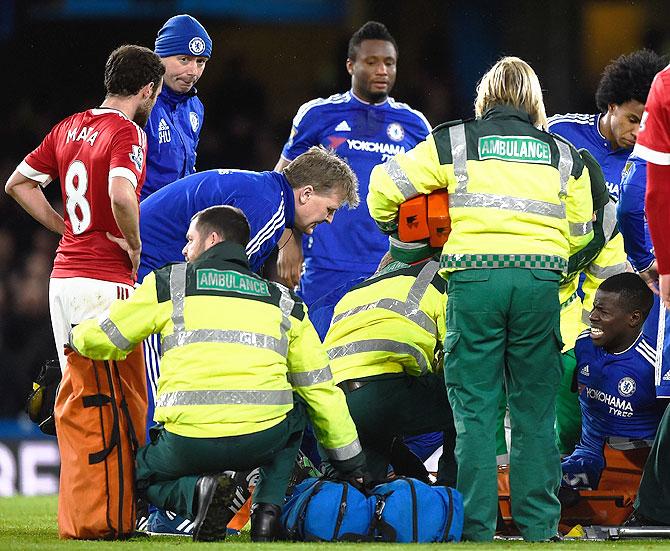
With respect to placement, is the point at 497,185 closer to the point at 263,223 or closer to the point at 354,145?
the point at 263,223

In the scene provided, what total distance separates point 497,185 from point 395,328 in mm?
871

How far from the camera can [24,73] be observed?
1390 cm

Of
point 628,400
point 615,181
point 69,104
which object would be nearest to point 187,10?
point 69,104

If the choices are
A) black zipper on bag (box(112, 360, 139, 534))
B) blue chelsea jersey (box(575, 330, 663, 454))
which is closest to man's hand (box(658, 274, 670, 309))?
blue chelsea jersey (box(575, 330, 663, 454))

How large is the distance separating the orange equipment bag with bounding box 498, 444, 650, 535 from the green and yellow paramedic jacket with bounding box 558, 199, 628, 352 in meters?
0.60

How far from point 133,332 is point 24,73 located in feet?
Result: 32.5

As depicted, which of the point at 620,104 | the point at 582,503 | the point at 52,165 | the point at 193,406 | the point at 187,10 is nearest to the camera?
the point at 193,406

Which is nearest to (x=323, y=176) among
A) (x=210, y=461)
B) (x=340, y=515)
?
(x=210, y=461)

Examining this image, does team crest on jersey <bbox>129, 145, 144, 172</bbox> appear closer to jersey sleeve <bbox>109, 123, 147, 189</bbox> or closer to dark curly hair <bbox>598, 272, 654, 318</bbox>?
jersey sleeve <bbox>109, 123, 147, 189</bbox>

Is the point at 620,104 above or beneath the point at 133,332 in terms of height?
above

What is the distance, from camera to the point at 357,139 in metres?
7.65

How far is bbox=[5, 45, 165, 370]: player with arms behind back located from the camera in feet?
18.0

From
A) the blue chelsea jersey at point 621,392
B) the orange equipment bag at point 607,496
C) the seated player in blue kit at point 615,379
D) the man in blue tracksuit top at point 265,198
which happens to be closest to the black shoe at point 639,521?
the orange equipment bag at point 607,496

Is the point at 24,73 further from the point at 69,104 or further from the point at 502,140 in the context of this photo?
the point at 502,140
